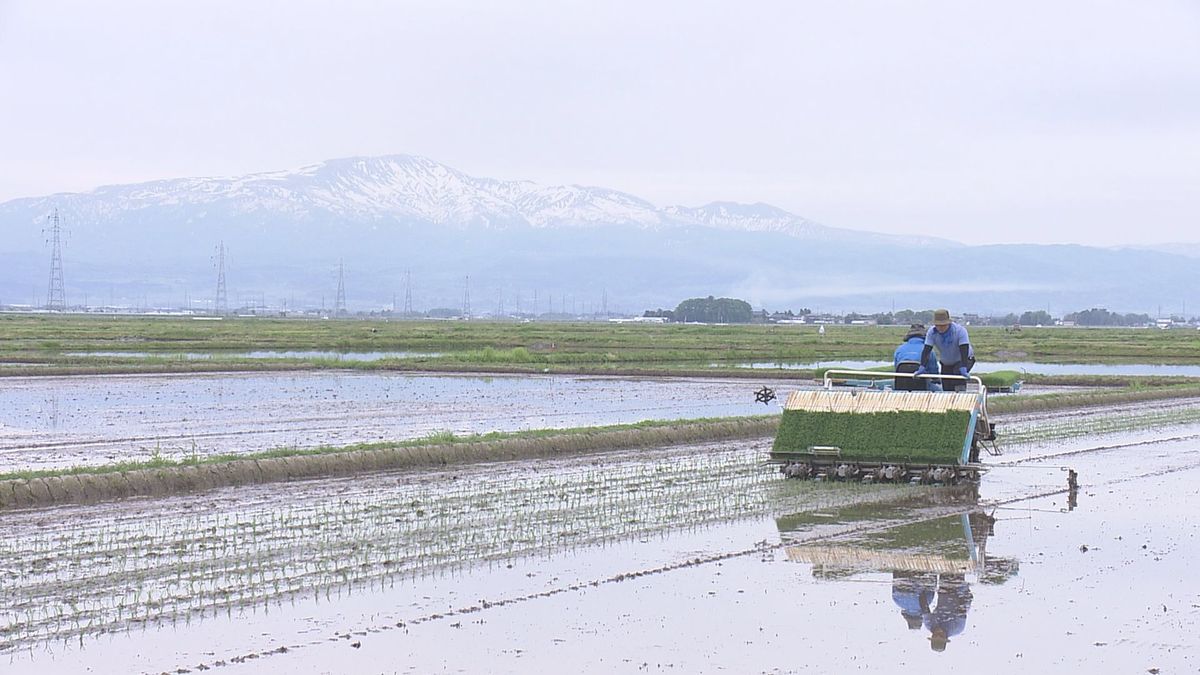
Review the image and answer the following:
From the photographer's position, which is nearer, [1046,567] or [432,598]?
[432,598]

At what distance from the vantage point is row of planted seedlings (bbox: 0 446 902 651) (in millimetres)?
8672

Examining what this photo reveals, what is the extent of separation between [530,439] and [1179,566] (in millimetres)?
9142

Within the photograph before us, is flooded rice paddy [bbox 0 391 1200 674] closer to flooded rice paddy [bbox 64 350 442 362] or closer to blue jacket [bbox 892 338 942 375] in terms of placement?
blue jacket [bbox 892 338 942 375]

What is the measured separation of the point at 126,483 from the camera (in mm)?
13594

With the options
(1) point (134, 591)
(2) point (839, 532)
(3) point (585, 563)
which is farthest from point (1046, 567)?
(1) point (134, 591)

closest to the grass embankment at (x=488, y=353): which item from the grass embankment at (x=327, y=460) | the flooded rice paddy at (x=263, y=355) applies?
the flooded rice paddy at (x=263, y=355)

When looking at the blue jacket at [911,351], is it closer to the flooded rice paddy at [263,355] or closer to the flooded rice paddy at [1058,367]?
the flooded rice paddy at [1058,367]

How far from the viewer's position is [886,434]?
48.5 ft

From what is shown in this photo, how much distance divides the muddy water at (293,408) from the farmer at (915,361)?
24.4 feet

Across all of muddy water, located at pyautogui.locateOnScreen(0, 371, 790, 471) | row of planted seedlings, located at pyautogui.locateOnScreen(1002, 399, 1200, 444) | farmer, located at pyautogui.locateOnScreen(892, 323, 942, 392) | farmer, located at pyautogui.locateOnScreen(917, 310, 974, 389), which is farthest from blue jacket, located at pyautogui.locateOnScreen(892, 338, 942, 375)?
muddy water, located at pyautogui.locateOnScreen(0, 371, 790, 471)

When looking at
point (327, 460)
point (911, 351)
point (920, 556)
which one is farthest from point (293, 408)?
point (920, 556)

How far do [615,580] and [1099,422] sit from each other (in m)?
16.8

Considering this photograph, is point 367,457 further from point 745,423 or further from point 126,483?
point 745,423

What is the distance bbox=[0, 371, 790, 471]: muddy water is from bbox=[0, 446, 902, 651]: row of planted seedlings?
4533 mm
